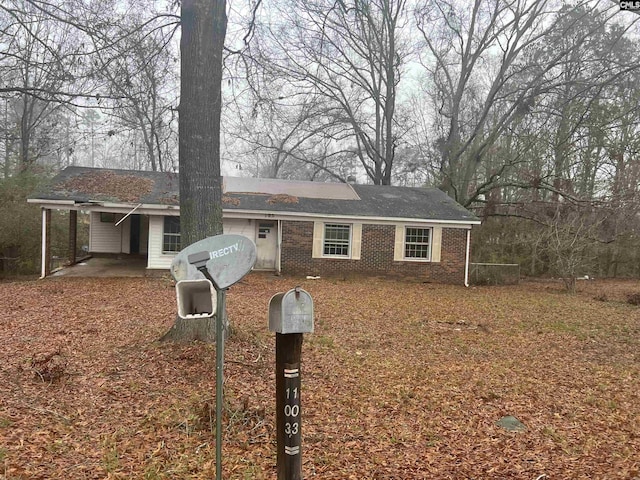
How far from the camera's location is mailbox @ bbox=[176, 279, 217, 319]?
8.47 feet

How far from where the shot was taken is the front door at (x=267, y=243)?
1769 cm

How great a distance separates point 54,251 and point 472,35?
73.1 feet

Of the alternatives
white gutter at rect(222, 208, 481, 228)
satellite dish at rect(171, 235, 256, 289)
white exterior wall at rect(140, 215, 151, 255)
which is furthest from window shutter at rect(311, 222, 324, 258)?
satellite dish at rect(171, 235, 256, 289)

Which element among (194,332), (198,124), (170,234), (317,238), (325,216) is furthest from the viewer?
(317,238)

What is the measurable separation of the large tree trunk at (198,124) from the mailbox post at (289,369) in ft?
14.2

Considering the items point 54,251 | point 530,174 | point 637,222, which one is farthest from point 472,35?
point 54,251

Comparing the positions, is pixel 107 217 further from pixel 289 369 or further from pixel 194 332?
pixel 289 369

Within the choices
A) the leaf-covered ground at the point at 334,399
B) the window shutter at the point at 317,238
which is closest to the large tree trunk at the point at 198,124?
the leaf-covered ground at the point at 334,399

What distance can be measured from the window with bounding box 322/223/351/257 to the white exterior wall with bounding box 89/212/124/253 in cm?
904

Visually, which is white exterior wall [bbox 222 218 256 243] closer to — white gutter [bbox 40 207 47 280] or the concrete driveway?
the concrete driveway

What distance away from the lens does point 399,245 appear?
1770cm

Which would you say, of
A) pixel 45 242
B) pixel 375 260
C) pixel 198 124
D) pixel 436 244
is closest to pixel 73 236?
pixel 45 242

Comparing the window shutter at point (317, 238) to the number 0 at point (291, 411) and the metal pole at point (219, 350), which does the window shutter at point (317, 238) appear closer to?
the metal pole at point (219, 350)

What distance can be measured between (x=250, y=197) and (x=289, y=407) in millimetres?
15967
